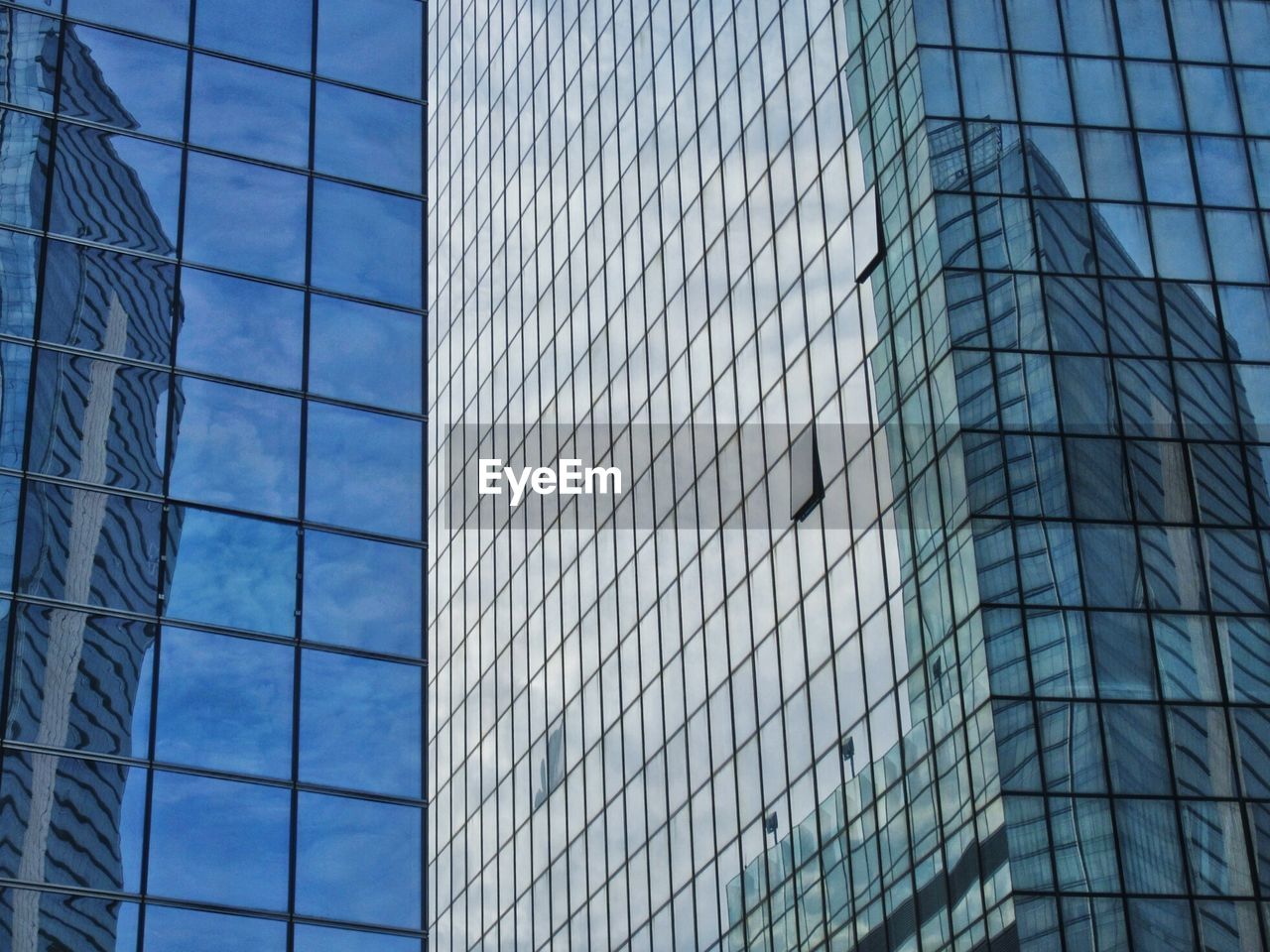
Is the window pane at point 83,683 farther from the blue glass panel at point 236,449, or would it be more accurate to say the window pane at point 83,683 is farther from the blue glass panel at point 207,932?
the blue glass panel at point 236,449

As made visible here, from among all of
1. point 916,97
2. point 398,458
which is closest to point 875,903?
point 916,97

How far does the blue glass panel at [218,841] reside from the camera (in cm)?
3008

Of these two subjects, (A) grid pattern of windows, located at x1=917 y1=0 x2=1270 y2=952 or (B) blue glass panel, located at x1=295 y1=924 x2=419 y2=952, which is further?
(A) grid pattern of windows, located at x1=917 y1=0 x2=1270 y2=952

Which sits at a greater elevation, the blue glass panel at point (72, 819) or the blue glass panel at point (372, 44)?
the blue glass panel at point (372, 44)

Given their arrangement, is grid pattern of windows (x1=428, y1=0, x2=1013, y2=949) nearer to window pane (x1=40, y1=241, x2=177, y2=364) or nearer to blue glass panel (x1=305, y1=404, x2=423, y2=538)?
blue glass panel (x1=305, y1=404, x2=423, y2=538)

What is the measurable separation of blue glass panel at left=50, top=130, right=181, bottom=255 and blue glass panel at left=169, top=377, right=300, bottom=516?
8.07 ft

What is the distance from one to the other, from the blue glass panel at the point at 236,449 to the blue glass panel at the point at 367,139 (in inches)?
184

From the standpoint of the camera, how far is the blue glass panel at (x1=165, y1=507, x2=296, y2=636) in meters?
32.1

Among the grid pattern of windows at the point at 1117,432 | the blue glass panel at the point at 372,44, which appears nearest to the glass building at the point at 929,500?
the grid pattern of windows at the point at 1117,432

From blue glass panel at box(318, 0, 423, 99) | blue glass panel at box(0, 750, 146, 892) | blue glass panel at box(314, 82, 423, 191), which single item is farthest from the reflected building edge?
blue glass panel at box(318, 0, 423, 99)

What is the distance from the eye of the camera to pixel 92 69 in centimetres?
3547

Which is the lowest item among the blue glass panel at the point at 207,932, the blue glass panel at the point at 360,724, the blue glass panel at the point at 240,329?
the blue glass panel at the point at 207,932

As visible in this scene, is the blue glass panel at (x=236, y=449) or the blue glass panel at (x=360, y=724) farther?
the blue glass panel at (x=236, y=449)

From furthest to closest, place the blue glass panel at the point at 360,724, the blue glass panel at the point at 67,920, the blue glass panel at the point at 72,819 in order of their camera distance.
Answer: the blue glass panel at the point at 360,724
the blue glass panel at the point at 72,819
the blue glass panel at the point at 67,920
